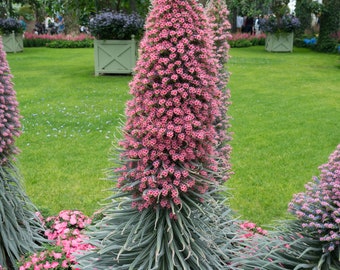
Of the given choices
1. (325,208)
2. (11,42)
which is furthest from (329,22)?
(325,208)

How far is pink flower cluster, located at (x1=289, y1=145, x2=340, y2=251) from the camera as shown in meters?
2.57

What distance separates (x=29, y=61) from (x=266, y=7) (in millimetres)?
12771

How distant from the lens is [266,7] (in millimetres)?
23016

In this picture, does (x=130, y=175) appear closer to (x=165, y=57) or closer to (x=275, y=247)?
(x=165, y=57)

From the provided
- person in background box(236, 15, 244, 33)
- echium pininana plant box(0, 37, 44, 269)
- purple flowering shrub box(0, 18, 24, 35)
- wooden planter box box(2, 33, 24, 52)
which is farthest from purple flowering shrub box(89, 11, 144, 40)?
person in background box(236, 15, 244, 33)

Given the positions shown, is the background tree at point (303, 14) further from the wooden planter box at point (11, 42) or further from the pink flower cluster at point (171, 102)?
the pink flower cluster at point (171, 102)

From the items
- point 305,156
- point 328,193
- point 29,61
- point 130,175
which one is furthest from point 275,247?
point 29,61

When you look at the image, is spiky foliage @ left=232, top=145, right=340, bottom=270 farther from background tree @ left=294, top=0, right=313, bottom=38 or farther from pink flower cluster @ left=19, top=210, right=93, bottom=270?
background tree @ left=294, top=0, right=313, bottom=38

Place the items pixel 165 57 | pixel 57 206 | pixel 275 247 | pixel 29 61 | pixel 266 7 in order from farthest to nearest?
pixel 266 7, pixel 29 61, pixel 57 206, pixel 275 247, pixel 165 57

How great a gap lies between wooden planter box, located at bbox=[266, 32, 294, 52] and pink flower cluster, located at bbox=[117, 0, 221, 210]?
20.1 m

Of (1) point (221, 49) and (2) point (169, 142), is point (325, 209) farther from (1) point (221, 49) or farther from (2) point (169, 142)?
(1) point (221, 49)

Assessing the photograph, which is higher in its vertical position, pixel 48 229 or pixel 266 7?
pixel 266 7

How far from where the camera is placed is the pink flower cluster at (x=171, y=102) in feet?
8.03

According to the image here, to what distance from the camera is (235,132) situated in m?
8.01
